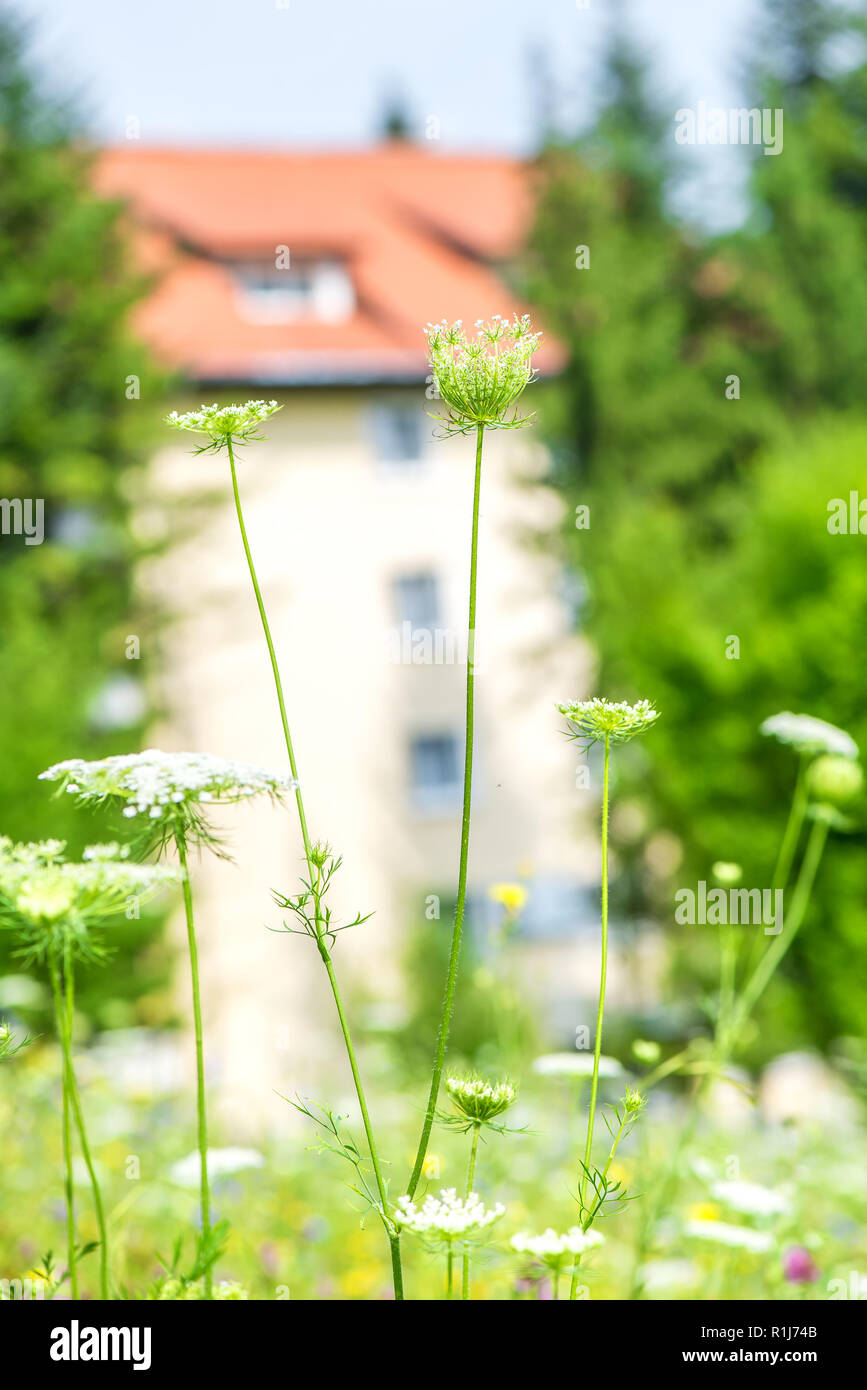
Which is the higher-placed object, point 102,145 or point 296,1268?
point 102,145

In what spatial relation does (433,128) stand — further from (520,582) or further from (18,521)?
(520,582)

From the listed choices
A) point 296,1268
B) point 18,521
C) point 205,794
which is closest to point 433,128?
point 18,521

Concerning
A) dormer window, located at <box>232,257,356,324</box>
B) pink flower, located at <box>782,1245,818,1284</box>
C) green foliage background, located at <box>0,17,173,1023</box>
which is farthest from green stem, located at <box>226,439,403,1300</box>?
dormer window, located at <box>232,257,356,324</box>

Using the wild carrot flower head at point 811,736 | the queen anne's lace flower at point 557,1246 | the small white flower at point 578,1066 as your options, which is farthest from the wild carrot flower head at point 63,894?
the wild carrot flower head at point 811,736

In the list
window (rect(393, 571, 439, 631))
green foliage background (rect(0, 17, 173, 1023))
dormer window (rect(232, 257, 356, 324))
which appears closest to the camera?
green foliage background (rect(0, 17, 173, 1023))

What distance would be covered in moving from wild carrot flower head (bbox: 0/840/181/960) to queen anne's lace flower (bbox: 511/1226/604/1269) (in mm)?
545

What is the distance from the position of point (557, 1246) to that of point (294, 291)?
2123 cm

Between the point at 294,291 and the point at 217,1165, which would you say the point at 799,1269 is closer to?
the point at 217,1165

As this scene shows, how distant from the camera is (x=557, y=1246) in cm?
136

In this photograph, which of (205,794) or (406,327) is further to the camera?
(406,327)

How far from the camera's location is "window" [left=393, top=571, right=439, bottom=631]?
65.6ft

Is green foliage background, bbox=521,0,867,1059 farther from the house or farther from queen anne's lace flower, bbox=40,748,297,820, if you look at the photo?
queen anne's lace flower, bbox=40,748,297,820

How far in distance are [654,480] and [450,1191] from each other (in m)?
17.5
